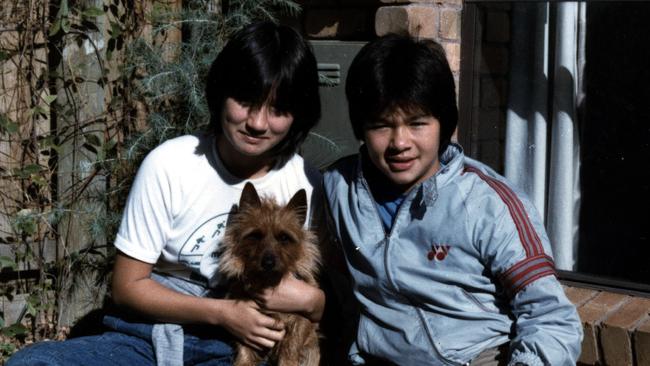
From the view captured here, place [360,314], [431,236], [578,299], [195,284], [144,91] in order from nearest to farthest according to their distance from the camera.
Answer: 1. [431,236]
2. [360,314]
3. [195,284]
4. [578,299]
5. [144,91]

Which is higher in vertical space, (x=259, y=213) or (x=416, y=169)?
(x=416, y=169)

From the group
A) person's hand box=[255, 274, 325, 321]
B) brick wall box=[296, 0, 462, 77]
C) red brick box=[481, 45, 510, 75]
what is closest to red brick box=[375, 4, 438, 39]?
brick wall box=[296, 0, 462, 77]

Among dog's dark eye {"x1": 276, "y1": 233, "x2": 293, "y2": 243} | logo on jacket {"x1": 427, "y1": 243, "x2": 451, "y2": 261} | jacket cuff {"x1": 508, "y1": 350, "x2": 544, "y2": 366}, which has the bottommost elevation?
jacket cuff {"x1": 508, "y1": 350, "x2": 544, "y2": 366}

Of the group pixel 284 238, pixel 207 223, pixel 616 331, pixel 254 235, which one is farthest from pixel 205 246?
pixel 616 331

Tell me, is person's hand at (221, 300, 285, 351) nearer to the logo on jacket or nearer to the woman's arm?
the woman's arm

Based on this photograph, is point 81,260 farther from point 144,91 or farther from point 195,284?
point 195,284

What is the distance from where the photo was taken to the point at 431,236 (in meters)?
2.86

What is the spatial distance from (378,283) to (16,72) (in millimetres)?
2753

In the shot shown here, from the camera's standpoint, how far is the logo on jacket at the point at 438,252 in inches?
112

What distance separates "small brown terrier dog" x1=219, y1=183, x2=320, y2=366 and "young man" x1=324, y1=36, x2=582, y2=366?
300 millimetres

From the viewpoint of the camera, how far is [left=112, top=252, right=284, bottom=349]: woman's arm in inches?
123

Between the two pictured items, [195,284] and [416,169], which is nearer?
[416,169]

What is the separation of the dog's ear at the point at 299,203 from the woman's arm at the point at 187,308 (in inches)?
15.1

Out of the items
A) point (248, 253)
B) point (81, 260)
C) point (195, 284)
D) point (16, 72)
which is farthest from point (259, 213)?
point (16, 72)
